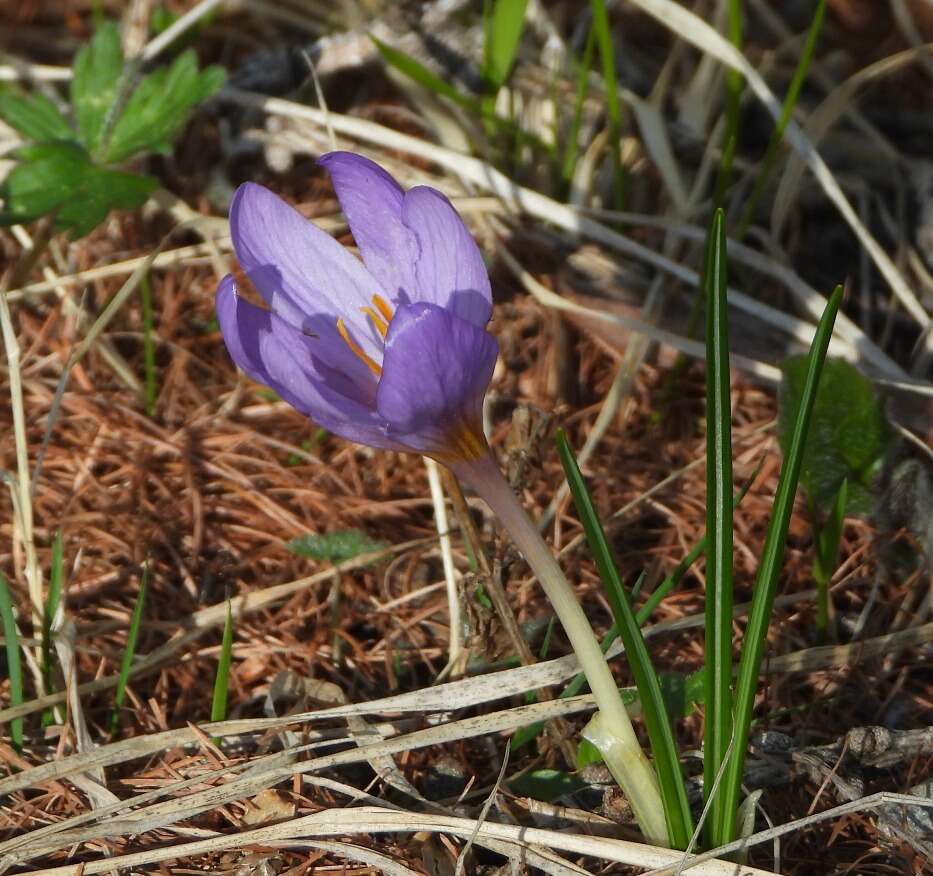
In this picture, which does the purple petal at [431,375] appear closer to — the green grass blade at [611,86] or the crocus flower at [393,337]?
the crocus flower at [393,337]

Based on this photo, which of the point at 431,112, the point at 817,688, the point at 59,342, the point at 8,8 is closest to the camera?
the point at 817,688

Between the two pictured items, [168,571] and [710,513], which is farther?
[168,571]

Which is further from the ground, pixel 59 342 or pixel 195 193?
pixel 195 193

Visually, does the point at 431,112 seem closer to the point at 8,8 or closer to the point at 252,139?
the point at 252,139

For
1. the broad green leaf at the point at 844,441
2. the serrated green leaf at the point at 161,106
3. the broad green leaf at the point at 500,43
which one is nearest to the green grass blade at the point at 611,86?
the broad green leaf at the point at 500,43

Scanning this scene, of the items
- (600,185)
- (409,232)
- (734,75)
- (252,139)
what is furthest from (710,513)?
(252,139)

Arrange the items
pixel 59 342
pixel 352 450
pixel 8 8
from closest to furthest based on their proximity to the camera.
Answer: pixel 352 450
pixel 59 342
pixel 8 8

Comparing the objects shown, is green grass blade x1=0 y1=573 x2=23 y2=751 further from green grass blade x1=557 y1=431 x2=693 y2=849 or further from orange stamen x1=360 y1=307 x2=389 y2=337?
green grass blade x1=557 y1=431 x2=693 y2=849
